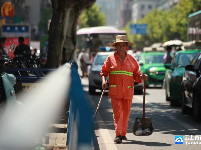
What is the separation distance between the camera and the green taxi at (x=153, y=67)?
83.5 ft

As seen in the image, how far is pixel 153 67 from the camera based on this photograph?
84.8 ft

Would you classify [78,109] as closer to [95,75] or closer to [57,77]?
[57,77]

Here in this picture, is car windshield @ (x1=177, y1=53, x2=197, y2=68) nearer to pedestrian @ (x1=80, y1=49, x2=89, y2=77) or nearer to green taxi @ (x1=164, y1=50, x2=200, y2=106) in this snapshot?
green taxi @ (x1=164, y1=50, x2=200, y2=106)

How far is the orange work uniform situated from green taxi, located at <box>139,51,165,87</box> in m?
16.5

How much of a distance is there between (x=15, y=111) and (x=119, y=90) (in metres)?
3.53

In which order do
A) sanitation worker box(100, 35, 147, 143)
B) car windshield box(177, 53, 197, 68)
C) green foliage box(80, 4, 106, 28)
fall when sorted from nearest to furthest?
sanitation worker box(100, 35, 147, 143) < car windshield box(177, 53, 197, 68) < green foliage box(80, 4, 106, 28)

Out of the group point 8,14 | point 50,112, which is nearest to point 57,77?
point 50,112

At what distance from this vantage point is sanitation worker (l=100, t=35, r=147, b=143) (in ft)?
29.1

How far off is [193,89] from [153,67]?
13.6 metres

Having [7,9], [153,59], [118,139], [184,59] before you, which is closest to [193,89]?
[118,139]

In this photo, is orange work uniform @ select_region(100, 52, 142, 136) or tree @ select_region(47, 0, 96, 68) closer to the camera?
orange work uniform @ select_region(100, 52, 142, 136)

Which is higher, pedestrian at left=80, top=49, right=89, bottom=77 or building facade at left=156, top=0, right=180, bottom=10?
building facade at left=156, top=0, right=180, bottom=10

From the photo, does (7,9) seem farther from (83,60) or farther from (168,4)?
(168,4)

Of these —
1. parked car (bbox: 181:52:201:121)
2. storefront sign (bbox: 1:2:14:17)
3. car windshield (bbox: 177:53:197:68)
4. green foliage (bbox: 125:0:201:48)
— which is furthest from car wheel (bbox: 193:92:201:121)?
green foliage (bbox: 125:0:201:48)
